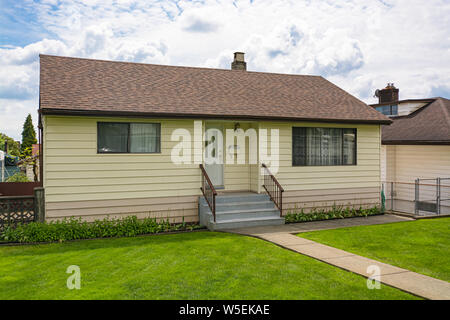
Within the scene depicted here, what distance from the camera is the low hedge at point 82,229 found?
900 cm

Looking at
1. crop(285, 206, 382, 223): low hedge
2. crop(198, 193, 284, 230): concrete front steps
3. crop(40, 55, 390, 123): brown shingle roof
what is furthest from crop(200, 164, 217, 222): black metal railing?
crop(285, 206, 382, 223): low hedge

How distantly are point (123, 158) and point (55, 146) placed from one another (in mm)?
1672

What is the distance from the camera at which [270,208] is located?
1128 cm

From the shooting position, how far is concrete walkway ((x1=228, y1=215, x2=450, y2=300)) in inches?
225

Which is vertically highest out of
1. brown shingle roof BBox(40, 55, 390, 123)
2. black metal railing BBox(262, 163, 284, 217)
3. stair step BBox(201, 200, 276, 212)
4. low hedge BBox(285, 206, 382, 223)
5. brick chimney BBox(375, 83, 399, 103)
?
brick chimney BBox(375, 83, 399, 103)

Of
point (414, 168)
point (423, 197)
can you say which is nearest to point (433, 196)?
point (423, 197)

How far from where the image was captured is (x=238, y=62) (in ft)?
51.9

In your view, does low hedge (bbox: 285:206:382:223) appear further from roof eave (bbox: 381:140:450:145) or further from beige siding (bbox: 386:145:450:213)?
roof eave (bbox: 381:140:450:145)

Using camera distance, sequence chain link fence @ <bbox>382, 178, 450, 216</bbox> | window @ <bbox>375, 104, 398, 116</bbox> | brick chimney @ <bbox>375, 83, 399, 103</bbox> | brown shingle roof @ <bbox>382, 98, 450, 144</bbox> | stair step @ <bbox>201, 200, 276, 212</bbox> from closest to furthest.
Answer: stair step @ <bbox>201, 200, 276, 212</bbox> < chain link fence @ <bbox>382, 178, 450, 216</bbox> < brown shingle roof @ <bbox>382, 98, 450, 144</bbox> < window @ <bbox>375, 104, 398, 116</bbox> < brick chimney @ <bbox>375, 83, 399, 103</bbox>

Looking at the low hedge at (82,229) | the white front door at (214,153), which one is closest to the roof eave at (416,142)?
the white front door at (214,153)

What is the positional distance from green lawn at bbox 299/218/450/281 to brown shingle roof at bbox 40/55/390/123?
12.2ft

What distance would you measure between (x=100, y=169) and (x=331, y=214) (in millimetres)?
7182

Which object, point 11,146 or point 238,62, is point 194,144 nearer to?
point 238,62

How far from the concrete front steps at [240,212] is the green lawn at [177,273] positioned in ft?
5.23
